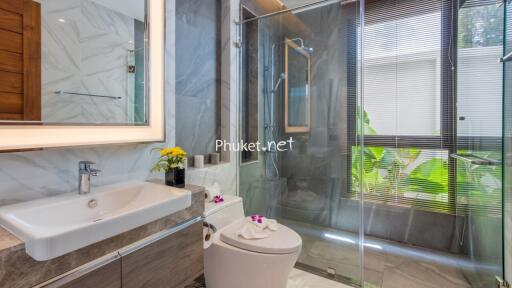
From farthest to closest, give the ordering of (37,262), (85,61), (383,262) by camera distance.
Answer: (383,262) < (85,61) < (37,262)

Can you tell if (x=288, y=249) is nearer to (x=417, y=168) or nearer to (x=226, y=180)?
(x=226, y=180)

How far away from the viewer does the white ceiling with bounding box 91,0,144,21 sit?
1362 millimetres

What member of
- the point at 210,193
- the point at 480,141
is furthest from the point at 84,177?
the point at 480,141

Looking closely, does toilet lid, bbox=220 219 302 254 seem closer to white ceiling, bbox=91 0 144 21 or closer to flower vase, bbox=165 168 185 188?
flower vase, bbox=165 168 185 188

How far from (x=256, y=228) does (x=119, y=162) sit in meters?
0.89

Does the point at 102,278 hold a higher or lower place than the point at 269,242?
higher

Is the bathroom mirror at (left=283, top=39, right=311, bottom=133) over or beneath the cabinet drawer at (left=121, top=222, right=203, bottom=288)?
over

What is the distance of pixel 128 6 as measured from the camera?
1443 millimetres

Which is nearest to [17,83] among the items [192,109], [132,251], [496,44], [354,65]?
[132,251]

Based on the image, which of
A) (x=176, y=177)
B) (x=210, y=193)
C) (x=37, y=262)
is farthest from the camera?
(x=210, y=193)

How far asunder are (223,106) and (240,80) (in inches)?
12.7

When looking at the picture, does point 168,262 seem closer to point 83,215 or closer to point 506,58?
point 83,215

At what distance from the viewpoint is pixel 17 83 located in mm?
1040

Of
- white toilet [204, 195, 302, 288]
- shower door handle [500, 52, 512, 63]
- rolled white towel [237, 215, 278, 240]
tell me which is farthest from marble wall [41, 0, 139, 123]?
shower door handle [500, 52, 512, 63]
